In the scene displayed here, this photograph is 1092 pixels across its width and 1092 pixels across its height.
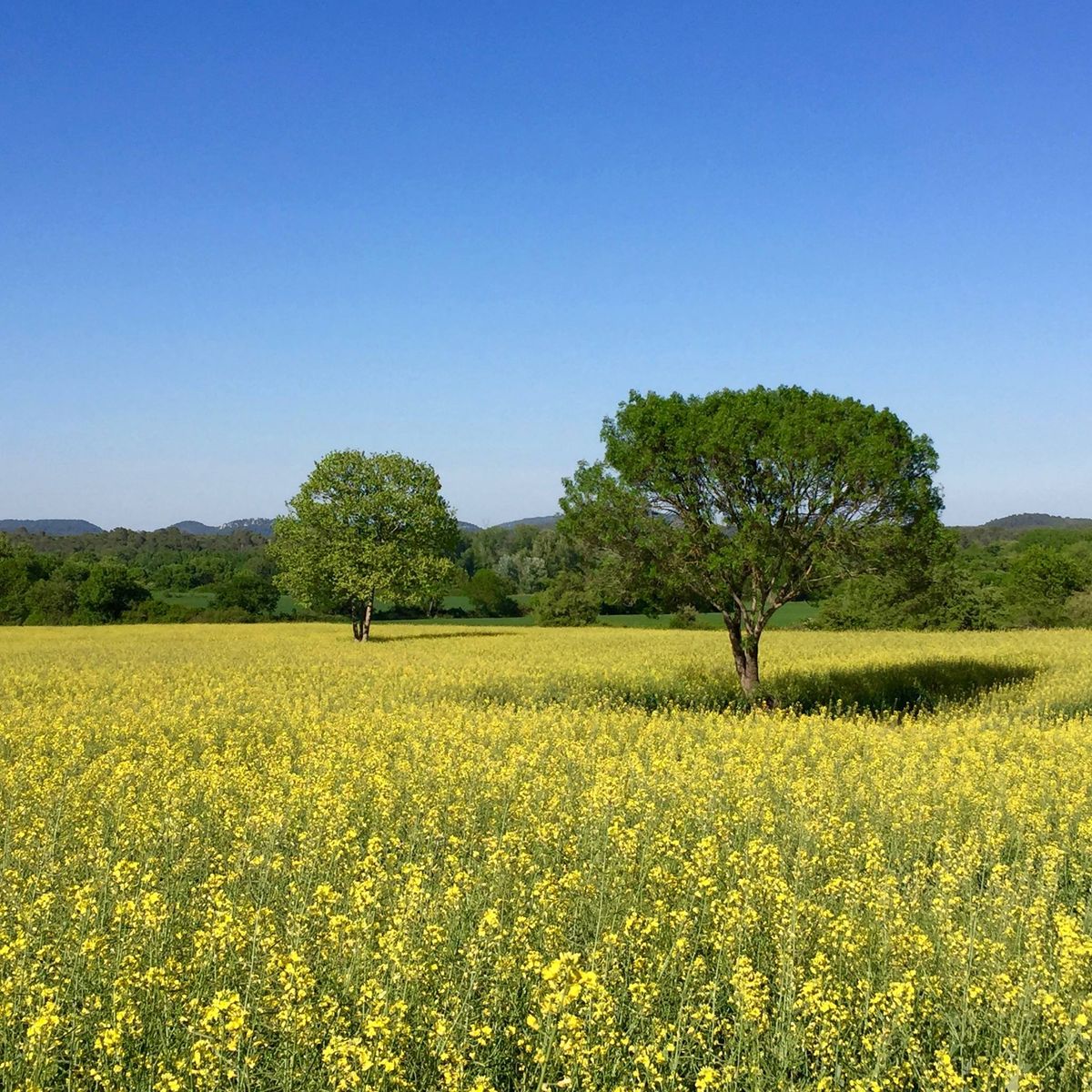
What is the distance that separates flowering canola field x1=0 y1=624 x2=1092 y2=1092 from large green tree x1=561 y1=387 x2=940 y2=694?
3.63 metres

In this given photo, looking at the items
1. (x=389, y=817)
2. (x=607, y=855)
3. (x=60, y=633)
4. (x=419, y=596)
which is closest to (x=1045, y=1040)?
(x=607, y=855)

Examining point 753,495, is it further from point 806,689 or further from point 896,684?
point 896,684

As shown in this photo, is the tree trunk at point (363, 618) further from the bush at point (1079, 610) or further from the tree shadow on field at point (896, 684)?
the bush at point (1079, 610)

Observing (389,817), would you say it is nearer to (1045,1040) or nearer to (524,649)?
(1045,1040)

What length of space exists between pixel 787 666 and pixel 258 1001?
23651 mm

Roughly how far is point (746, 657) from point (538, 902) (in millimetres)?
14558

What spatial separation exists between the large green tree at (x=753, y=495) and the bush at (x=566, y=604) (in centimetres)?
4080

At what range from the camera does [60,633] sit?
47.8 m

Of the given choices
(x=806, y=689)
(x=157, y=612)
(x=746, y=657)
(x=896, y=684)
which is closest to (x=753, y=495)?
(x=746, y=657)

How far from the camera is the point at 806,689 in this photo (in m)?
22.2

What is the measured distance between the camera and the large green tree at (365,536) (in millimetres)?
40469

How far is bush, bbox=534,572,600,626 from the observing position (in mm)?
59781

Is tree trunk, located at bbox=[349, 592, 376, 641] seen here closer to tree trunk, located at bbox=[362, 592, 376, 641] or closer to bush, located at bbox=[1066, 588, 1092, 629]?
tree trunk, located at bbox=[362, 592, 376, 641]

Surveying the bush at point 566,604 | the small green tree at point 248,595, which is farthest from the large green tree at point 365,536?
the small green tree at point 248,595
